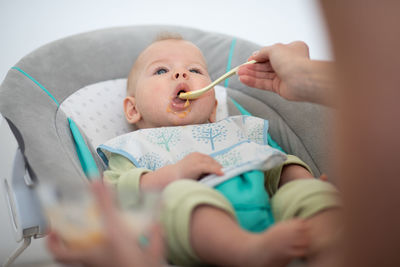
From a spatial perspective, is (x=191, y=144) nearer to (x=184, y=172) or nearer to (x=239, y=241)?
(x=184, y=172)

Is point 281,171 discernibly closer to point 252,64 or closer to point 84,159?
point 252,64

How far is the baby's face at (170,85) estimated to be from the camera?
1.22m

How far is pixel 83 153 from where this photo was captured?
117 cm

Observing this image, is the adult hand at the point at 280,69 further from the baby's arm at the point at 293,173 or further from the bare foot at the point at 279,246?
the bare foot at the point at 279,246

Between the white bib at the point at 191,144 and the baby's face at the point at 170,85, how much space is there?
6 centimetres

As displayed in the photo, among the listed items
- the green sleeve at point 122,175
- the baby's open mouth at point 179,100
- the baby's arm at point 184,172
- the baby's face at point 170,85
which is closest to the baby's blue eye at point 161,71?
the baby's face at point 170,85

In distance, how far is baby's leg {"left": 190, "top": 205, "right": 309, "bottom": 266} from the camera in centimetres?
63

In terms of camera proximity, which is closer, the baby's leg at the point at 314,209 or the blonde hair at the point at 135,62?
the baby's leg at the point at 314,209

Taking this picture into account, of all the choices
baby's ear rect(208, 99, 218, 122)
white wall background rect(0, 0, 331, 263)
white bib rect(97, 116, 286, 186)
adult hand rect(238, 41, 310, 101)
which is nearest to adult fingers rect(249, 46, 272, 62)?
adult hand rect(238, 41, 310, 101)

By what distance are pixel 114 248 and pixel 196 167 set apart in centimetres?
39

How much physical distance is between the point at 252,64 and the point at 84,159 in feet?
1.76

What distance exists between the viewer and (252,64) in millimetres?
1174

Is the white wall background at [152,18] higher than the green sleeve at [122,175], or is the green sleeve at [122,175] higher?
the white wall background at [152,18]

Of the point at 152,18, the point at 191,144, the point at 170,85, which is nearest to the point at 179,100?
the point at 170,85
